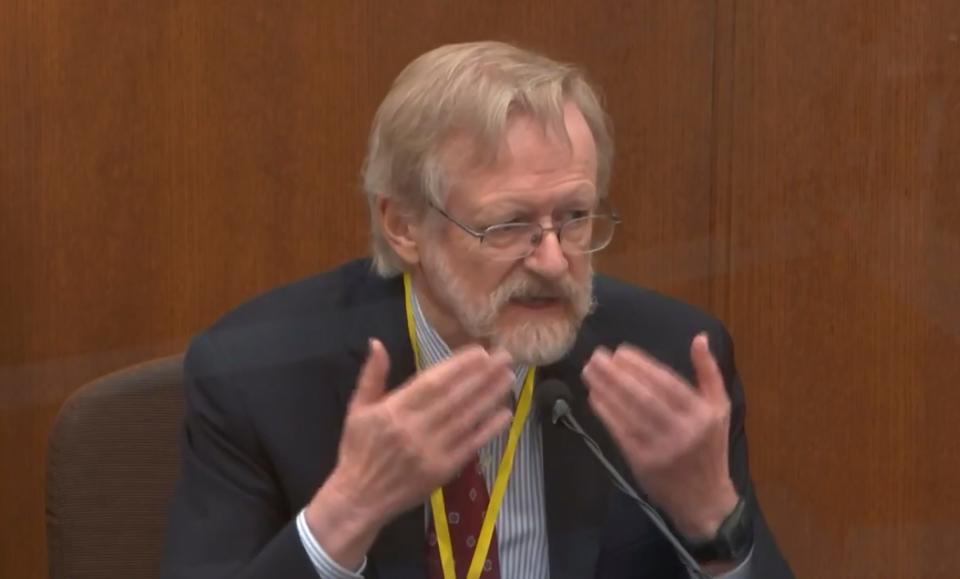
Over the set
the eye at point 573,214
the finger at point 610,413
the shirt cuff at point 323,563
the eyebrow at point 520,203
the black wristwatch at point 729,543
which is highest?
the eyebrow at point 520,203

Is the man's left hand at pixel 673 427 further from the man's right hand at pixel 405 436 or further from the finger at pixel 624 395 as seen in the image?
the man's right hand at pixel 405 436

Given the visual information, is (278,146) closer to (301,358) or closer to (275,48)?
(275,48)

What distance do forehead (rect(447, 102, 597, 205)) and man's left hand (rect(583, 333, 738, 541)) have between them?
9.3 inches

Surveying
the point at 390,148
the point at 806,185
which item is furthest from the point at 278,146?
the point at 806,185

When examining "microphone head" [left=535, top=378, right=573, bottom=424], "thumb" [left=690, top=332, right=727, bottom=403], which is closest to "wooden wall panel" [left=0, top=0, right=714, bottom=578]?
"microphone head" [left=535, top=378, right=573, bottom=424]

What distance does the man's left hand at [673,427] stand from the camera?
1447 mm

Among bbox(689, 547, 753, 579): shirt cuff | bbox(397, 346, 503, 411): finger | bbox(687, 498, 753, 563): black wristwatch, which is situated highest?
bbox(397, 346, 503, 411): finger

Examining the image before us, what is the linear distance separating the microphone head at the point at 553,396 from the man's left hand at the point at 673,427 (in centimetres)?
7

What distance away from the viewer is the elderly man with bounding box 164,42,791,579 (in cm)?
149

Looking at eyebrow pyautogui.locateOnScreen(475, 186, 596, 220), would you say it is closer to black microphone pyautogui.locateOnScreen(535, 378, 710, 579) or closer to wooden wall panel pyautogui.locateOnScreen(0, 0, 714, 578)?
black microphone pyautogui.locateOnScreen(535, 378, 710, 579)

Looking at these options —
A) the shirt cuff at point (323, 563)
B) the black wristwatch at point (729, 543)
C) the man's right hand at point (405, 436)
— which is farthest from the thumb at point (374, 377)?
the black wristwatch at point (729, 543)

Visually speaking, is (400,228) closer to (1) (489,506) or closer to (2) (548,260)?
(2) (548,260)

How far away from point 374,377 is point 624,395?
0.87ft

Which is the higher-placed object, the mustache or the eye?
the eye
